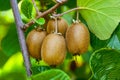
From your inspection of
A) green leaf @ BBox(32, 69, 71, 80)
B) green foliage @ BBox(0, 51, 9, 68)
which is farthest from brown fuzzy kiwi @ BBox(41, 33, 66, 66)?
green foliage @ BBox(0, 51, 9, 68)

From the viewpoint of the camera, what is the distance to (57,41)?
122cm

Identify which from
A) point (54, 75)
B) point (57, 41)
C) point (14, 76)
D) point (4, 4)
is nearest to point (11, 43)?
point (4, 4)

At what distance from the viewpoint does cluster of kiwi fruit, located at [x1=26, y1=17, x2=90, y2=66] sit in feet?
3.97

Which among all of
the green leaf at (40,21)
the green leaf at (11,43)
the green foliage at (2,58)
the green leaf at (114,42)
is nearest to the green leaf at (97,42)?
the green leaf at (114,42)

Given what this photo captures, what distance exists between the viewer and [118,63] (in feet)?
4.09

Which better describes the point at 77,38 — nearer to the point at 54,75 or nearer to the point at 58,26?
the point at 58,26

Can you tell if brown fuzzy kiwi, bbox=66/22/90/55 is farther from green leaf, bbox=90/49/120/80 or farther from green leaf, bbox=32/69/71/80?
green leaf, bbox=32/69/71/80

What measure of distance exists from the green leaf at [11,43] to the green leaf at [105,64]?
623mm

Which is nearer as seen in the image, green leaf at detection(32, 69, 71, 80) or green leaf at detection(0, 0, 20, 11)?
green leaf at detection(32, 69, 71, 80)

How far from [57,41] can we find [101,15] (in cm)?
16

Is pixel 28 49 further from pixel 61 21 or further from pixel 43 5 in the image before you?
pixel 43 5

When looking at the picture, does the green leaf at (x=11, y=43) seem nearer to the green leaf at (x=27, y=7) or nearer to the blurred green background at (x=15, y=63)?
the blurred green background at (x=15, y=63)

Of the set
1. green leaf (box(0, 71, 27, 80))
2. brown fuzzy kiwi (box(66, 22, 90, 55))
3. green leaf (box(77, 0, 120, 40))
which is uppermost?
green leaf (box(77, 0, 120, 40))

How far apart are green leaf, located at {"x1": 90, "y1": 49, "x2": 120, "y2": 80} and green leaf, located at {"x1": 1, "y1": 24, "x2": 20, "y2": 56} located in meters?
0.62
